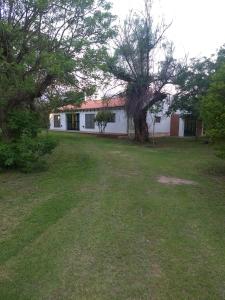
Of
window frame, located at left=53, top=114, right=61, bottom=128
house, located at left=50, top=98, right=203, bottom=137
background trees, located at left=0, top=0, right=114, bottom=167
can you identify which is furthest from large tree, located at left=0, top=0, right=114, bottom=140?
window frame, located at left=53, top=114, right=61, bottom=128

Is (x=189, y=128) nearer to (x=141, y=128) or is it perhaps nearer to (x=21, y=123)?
(x=141, y=128)

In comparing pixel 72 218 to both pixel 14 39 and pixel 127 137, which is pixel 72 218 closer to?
pixel 14 39

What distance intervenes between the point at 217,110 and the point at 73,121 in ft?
84.3

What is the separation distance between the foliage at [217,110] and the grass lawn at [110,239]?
5.90ft

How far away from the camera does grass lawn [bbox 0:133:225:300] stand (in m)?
3.83

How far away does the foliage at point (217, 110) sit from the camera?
10578 millimetres

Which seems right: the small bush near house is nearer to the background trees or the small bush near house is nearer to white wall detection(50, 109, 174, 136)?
the background trees

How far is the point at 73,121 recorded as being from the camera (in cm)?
3509

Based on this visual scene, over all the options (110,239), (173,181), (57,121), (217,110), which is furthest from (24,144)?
(57,121)

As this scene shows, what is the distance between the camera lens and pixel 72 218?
6078 mm

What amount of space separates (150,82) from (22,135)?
12.3m

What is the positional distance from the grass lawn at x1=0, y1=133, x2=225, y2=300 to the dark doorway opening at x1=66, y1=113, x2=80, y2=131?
2465 centimetres

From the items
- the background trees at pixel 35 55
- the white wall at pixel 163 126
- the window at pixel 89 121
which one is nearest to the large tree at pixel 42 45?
the background trees at pixel 35 55

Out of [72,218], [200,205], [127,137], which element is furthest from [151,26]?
[72,218]
